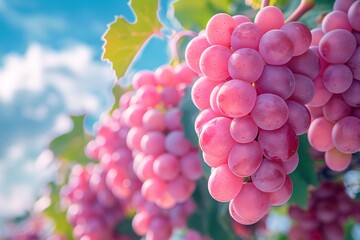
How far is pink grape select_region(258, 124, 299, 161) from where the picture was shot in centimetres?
50

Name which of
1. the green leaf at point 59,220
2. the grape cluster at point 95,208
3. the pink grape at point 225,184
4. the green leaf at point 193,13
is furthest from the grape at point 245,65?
the green leaf at point 59,220

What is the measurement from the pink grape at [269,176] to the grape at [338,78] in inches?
5.9

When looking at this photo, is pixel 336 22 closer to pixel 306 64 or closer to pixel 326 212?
pixel 306 64

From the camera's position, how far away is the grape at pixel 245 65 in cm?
52

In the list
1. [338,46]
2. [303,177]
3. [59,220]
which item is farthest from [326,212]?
[59,220]

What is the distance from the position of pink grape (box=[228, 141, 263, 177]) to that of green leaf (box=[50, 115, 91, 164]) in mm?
1295

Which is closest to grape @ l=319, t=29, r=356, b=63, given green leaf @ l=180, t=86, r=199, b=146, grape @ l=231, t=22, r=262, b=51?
grape @ l=231, t=22, r=262, b=51

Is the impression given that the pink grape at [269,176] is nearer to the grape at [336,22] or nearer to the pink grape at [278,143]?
the pink grape at [278,143]

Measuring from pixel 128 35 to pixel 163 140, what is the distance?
22cm

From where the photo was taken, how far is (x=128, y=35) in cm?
90

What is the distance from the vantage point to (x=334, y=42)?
585 millimetres

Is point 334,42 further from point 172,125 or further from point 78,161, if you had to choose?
point 78,161

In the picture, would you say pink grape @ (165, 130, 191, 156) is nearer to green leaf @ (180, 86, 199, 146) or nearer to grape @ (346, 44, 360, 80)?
green leaf @ (180, 86, 199, 146)

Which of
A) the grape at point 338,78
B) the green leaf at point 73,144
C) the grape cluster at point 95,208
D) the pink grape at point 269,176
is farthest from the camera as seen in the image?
the green leaf at point 73,144
